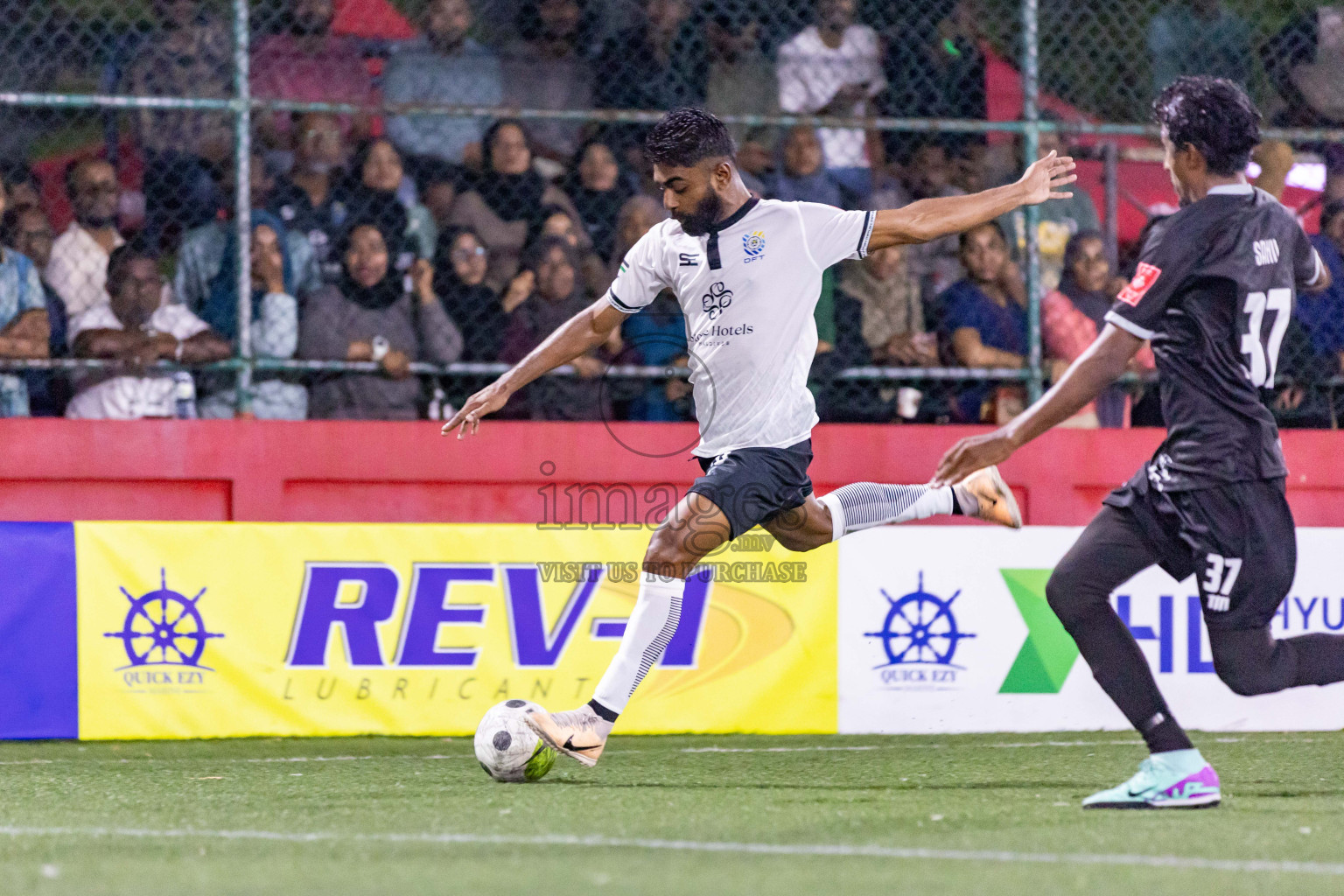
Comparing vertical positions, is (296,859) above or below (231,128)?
below

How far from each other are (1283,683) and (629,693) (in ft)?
6.56

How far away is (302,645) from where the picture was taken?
7.44 meters

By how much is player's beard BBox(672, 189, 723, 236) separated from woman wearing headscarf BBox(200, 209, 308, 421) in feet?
11.2

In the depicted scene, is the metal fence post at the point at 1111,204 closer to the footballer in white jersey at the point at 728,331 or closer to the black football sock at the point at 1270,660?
the footballer in white jersey at the point at 728,331

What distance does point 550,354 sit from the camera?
5.79 m

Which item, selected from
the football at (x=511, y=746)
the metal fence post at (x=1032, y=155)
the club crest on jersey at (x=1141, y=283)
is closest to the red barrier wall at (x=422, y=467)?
the metal fence post at (x=1032, y=155)

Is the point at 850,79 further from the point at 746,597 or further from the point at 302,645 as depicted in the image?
the point at 302,645

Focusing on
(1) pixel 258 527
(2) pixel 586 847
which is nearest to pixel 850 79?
(1) pixel 258 527

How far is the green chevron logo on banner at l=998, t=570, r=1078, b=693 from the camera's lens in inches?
302

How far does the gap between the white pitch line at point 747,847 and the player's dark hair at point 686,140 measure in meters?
2.25

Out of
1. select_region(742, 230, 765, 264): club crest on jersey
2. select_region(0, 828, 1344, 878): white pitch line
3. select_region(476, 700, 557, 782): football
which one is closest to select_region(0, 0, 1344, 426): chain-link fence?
select_region(742, 230, 765, 264): club crest on jersey

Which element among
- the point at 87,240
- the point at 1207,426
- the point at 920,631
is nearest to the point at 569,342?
the point at 1207,426

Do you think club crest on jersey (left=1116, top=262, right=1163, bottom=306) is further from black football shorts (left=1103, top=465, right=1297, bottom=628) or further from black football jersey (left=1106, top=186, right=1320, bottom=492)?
black football shorts (left=1103, top=465, right=1297, bottom=628)

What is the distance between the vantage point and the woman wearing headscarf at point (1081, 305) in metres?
9.02
